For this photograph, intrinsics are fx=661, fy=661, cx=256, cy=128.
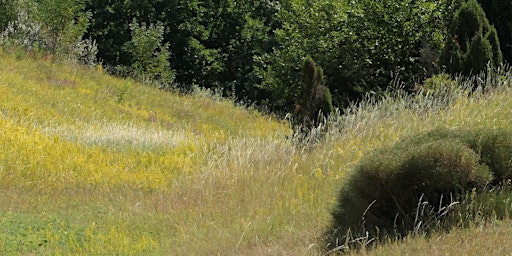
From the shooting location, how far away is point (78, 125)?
13.8 metres

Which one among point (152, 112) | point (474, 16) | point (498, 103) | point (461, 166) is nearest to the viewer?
point (461, 166)

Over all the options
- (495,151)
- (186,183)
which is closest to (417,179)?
(495,151)

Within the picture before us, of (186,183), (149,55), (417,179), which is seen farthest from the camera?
(149,55)

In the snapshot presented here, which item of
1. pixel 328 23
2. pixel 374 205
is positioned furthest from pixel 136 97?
pixel 374 205

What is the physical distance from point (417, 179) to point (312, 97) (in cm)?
547

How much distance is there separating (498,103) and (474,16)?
314 centimetres

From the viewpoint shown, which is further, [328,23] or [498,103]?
[328,23]

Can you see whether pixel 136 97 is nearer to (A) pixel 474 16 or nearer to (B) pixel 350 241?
(A) pixel 474 16

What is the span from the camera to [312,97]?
10570 mm

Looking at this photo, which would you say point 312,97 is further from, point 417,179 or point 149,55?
point 149,55

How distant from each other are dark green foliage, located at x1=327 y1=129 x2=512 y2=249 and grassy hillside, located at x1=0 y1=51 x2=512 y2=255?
15.6 inches

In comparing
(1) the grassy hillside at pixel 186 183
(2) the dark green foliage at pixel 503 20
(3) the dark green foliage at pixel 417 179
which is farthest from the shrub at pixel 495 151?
(2) the dark green foliage at pixel 503 20

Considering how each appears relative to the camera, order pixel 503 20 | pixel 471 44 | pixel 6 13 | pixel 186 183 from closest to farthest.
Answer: pixel 186 183, pixel 471 44, pixel 503 20, pixel 6 13

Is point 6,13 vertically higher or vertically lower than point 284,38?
lower
